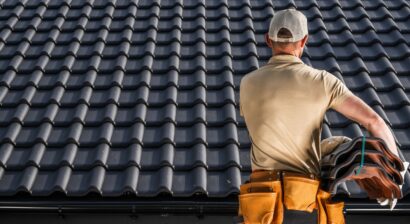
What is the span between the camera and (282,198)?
2994 mm

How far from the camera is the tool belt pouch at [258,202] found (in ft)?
9.53

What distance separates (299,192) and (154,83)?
273 cm

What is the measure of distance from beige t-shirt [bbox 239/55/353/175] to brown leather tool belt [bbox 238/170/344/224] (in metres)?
0.09

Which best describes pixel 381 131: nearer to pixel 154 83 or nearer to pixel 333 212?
pixel 333 212

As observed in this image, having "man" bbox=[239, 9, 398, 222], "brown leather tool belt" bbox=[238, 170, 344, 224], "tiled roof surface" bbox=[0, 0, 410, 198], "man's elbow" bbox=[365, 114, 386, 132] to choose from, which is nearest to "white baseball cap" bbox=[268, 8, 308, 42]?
"man" bbox=[239, 9, 398, 222]

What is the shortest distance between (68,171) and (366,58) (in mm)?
3019

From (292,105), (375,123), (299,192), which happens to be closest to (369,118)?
(375,123)

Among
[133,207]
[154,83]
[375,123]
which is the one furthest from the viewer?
[154,83]

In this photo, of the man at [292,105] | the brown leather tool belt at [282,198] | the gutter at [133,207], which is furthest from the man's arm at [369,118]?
the gutter at [133,207]

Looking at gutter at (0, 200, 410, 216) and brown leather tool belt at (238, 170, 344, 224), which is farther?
gutter at (0, 200, 410, 216)

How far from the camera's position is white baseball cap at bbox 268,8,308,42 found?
9.55 feet

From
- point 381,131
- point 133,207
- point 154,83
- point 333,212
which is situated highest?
point 154,83

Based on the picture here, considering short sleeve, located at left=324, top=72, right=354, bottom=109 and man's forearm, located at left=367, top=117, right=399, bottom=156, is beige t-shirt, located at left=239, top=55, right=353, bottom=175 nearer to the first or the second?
short sleeve, located at left=324, top=72, right=354, bottom=109

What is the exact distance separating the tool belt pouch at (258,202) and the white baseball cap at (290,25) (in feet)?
2.36
